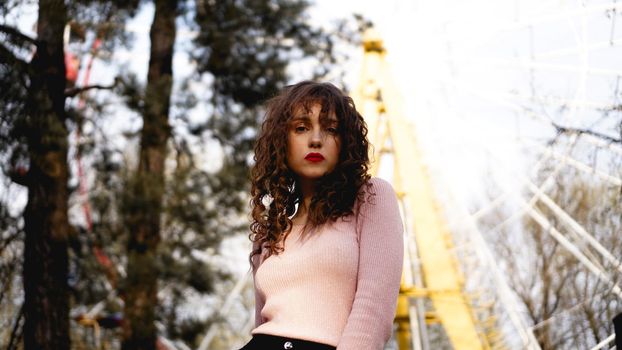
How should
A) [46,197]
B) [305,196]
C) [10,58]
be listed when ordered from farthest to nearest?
1. [46,197]
2. [10,58]
3. [305,196]

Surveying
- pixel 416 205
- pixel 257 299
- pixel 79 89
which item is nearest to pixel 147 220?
pixel 79 89

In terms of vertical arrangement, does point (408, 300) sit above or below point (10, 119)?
below

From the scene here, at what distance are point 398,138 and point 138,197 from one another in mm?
2553

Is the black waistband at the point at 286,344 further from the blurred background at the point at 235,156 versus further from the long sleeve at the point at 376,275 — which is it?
the blurred background at the point at 235,156

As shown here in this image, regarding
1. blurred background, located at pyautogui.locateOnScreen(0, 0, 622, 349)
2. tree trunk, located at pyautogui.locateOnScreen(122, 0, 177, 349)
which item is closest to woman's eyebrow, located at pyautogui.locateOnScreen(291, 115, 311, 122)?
blurred background, located at pyautogui.locateOnScreen(0, 0, 622, 349)

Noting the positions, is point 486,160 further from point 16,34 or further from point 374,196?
point 374,196

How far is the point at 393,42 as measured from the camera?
900 centimetres

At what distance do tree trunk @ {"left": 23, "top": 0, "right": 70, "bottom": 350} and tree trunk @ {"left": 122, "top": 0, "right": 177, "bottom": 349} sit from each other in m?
1.40

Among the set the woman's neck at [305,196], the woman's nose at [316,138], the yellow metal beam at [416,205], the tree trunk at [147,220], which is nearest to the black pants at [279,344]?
the woman's neck at [305,196]

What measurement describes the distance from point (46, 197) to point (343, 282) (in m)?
→ 4.58

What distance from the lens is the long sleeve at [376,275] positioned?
1.59 meters

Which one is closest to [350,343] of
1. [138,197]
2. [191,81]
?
[138,197]

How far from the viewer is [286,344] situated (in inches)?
65.0

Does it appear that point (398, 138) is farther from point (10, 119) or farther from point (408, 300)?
point (10, 119)
